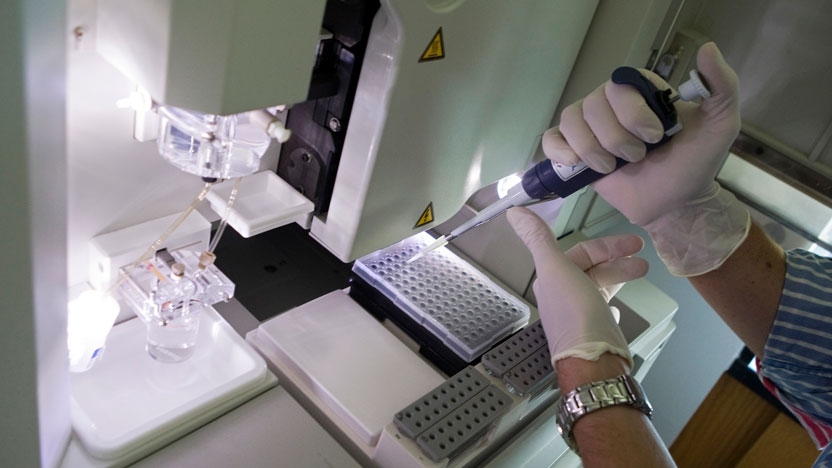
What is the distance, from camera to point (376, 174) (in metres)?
0.98

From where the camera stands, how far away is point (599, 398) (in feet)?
3.32

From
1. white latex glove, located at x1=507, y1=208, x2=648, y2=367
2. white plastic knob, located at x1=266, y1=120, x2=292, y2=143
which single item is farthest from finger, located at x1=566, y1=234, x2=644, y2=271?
white plastic knob, located at x1=266, y1=120, x2=292, y2=143

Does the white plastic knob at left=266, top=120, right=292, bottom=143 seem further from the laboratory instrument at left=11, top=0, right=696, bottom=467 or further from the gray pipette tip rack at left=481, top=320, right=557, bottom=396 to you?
the gray pipette tip rack at left=481, top=320, right=557, bottom=396

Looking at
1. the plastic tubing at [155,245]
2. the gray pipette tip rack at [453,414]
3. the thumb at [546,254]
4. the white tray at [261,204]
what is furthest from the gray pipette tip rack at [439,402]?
the plastic tubing at [155,245]

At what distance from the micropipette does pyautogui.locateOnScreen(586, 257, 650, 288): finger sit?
192 millimetres

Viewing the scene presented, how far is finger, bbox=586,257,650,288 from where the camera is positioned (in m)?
1.26

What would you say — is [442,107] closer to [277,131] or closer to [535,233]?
[277,131]

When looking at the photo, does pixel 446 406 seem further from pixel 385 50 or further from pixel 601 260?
pixel 385 50

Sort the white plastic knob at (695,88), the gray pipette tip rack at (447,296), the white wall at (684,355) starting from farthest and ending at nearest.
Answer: the white wall at (684,355) → the gray pipette tip rack at (447,296) → the white plastic knob at (695,88)

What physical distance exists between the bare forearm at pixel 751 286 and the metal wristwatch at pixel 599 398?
30cm

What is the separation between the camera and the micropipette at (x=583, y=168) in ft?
3.27

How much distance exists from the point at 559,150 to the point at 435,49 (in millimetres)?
284

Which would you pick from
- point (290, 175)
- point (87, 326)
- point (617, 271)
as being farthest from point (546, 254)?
point (87, 326)

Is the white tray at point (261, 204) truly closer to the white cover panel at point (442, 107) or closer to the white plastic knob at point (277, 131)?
the white cover panel at point (442, 107)
